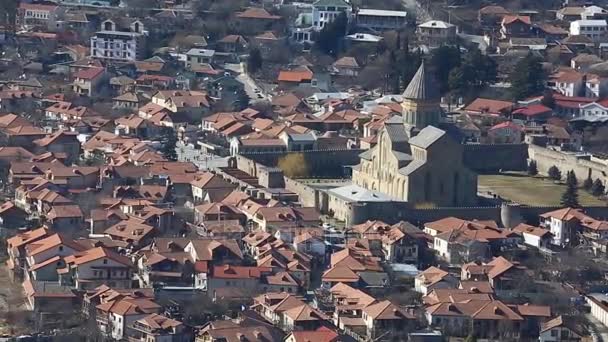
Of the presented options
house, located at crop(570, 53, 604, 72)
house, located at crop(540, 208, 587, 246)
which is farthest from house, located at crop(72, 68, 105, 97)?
house, located at crop(540, 208, 587, 246)

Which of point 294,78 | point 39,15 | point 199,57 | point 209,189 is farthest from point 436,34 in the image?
point 209,189

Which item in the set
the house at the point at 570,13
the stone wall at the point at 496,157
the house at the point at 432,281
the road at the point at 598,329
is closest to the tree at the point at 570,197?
the stone wall at the point at 496,157

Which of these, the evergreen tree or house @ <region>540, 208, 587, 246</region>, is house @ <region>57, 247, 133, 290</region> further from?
the evergreen tree

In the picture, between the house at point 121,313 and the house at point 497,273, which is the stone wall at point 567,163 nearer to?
the house at point 497,273

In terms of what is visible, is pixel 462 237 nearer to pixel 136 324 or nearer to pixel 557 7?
pixel 136 324

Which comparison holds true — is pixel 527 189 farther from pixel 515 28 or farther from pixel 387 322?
pixel 515 28

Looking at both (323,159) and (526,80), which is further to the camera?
(526,80)

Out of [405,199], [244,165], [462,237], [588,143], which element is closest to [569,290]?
[462,237]

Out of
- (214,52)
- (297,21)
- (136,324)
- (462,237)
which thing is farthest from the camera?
(297,21)
